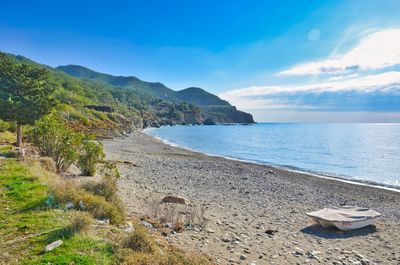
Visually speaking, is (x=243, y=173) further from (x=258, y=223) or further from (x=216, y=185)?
(x=258, y=223)

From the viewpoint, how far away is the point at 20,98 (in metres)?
23.6

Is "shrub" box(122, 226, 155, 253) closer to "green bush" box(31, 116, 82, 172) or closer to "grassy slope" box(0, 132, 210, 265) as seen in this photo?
"grassy slope" box(0, 132, 210, 265)

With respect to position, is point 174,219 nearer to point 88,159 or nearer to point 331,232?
point 331,232

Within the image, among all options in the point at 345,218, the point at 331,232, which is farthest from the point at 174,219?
the point at 345,218

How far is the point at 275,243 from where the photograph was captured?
11219 mm

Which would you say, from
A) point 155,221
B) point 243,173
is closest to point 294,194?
point 243,173

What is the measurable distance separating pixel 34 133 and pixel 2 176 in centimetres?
711

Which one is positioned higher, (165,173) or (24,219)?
(24,219)

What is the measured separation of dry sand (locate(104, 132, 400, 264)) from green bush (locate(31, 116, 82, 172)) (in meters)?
3.68

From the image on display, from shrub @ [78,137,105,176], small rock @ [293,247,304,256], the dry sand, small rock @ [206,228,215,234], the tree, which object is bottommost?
the dry sand

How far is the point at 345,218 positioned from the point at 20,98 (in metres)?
22.9

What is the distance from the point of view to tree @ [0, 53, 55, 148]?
22.9 metres

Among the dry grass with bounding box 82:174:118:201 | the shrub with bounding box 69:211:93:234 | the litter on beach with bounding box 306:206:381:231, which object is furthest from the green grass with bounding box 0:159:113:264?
the litter on beach with bounding box 306:206:381:231

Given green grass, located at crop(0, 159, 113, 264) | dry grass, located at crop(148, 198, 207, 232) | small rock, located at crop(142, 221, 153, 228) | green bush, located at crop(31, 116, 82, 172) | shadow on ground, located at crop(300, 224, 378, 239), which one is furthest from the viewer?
green bush, located at crop(31, 116, 82, 172)
